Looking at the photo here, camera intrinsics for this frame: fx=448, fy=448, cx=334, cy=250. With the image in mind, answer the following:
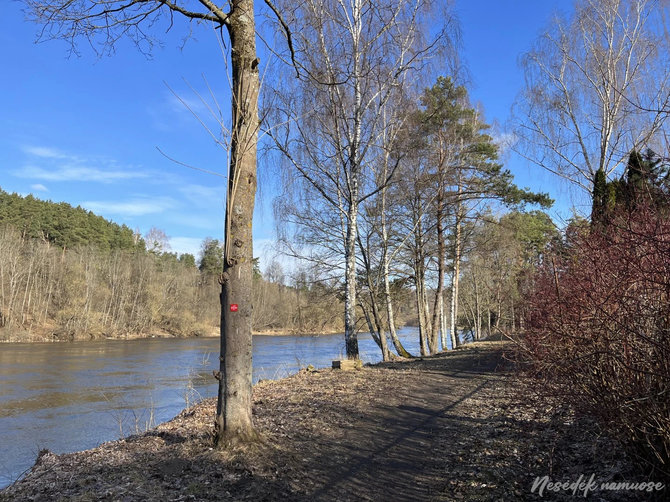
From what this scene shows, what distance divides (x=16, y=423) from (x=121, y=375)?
884cm

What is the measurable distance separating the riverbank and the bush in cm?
43

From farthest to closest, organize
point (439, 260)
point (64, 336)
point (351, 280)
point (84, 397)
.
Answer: point (64, 336) → point (439, 260) → point (84, 397) → point (351, 280)

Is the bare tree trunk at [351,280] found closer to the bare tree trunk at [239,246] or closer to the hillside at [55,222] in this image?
the bare tree trunk at [239,246]

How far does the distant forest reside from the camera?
1764 inches

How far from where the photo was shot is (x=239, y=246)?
4559 mm

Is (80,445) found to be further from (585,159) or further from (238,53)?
(585,159)

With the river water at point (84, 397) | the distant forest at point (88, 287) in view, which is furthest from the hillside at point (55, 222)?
the river water at point (84, 397)

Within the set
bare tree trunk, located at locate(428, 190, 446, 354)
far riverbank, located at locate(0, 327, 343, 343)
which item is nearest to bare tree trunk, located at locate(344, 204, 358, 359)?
bare tree trunk, located at locate(428, 190, 446, 354)

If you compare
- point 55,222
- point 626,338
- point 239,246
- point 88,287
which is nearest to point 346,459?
point 239,246

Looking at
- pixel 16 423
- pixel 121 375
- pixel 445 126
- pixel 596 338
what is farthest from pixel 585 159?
pixel 121 375

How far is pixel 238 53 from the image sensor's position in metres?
4.81

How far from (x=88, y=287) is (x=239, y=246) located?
51.8m

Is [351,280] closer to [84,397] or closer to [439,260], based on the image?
[439,260]

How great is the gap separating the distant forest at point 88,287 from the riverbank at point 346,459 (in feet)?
115
